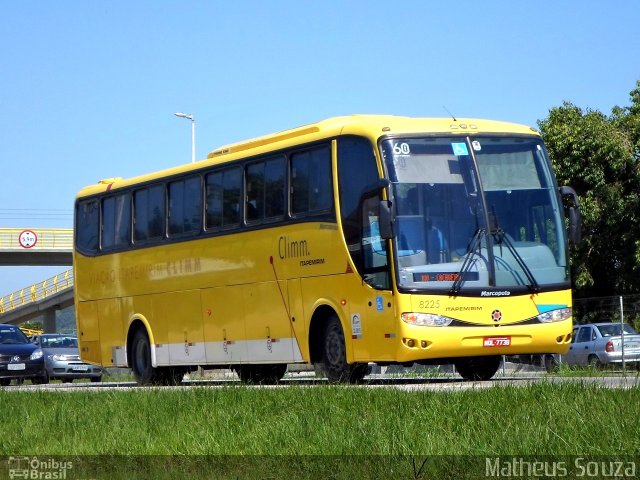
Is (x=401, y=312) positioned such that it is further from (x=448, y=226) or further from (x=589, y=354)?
(x=589, y=354)

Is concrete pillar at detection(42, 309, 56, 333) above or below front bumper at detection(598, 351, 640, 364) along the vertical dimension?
above

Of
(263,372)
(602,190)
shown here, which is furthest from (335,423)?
(602,190)

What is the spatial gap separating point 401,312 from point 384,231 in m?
1.15

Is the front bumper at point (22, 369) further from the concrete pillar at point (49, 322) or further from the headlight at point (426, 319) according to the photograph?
the concrete pillar at point (49, 322)

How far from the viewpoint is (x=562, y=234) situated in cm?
1920

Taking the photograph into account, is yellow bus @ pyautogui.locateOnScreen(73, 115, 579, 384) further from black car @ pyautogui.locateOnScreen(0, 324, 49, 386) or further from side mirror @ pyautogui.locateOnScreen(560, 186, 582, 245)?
black car @ pyautogui.locateOnScreen(0, 324, 49, 386)

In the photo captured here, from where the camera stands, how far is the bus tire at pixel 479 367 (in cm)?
2080

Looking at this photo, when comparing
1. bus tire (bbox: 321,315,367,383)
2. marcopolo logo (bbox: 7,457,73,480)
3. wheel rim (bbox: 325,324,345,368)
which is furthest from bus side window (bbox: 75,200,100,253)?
marcopolo logo (bbox: 7,457,73,480)

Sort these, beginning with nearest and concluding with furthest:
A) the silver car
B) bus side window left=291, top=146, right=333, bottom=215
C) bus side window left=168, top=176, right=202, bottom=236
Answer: bus side window left=291, top=146, right=333, bottom=215
bus side window left=168, top=176, right=202, bottom=236
the silver car

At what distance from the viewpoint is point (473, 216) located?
1855 cm

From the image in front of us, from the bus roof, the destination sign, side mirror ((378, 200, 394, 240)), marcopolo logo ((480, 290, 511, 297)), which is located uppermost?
the bus roof

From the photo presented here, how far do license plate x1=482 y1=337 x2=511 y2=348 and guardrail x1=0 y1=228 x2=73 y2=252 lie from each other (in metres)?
65.0

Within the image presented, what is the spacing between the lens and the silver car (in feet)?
103

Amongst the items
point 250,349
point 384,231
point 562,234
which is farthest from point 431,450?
point 250,349
